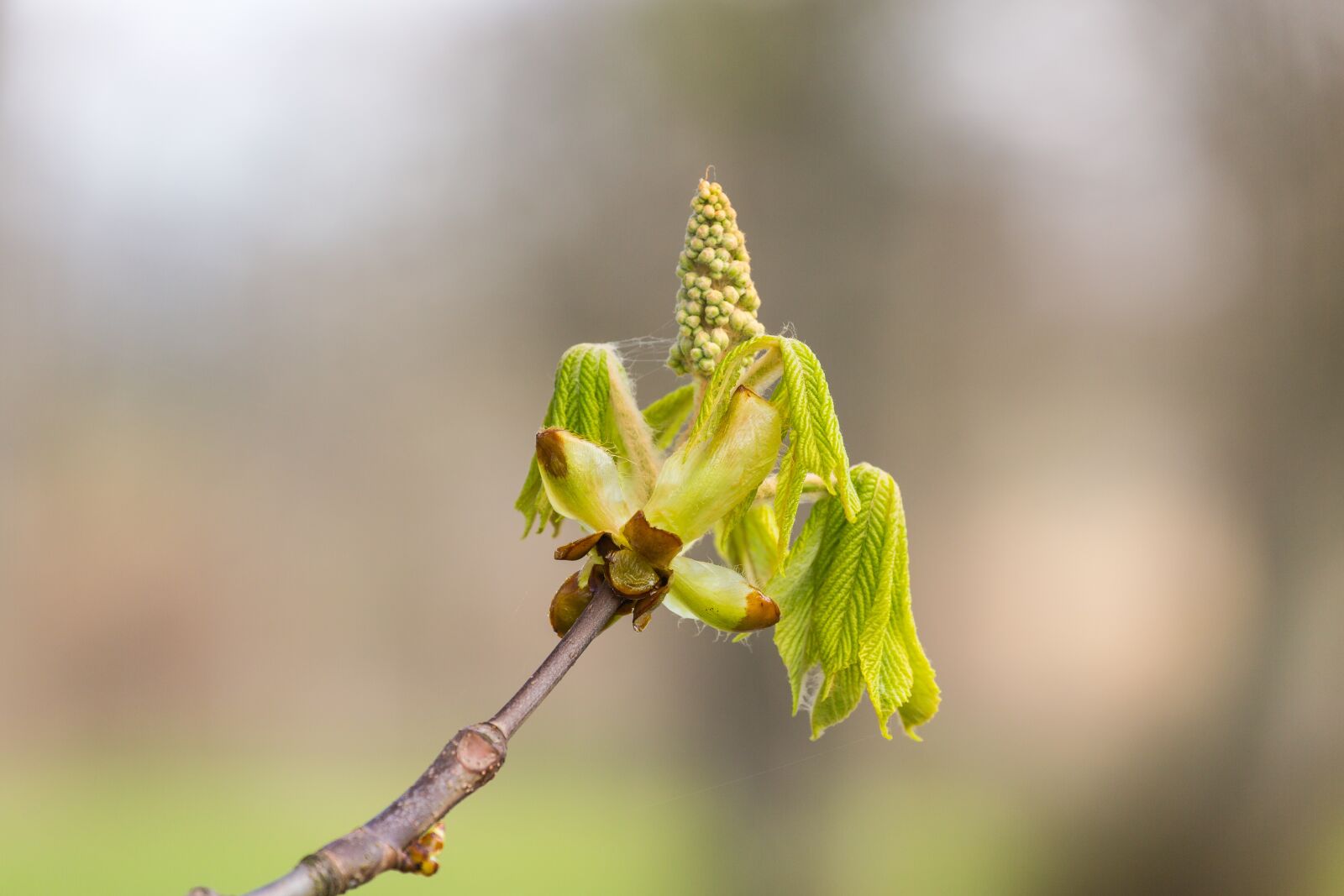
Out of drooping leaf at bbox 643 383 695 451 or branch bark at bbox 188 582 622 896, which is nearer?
branch bark at bbox 188 582 622 896

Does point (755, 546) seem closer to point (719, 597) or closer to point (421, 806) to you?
point (719, 597)

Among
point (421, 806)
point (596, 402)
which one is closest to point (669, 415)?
point (596, 402)

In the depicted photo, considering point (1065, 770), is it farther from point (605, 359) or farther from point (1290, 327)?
point (605, 359)

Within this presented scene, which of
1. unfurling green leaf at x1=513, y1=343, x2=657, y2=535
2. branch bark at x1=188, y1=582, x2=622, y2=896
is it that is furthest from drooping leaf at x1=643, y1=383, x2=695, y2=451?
branch bark at x1=188, y1=582, x2=622, y2=896

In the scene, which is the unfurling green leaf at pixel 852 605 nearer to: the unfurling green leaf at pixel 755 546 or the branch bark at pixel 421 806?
the unfurling green leaf at pixel 755 546

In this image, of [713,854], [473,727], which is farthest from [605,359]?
[713,854]

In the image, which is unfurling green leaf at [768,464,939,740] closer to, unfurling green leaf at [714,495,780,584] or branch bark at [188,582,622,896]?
unfurling green leaf at [714,495,780,584]

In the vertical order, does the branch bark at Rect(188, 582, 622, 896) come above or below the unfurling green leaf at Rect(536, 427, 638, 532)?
below
